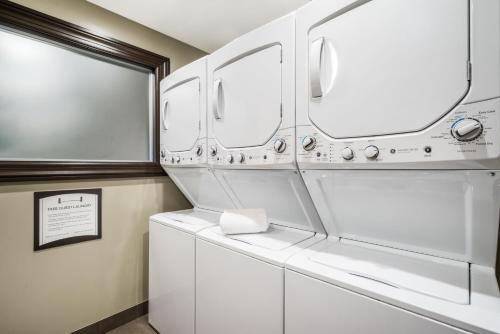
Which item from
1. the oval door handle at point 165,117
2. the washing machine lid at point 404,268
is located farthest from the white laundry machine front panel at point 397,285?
the oval door handle at point 165,117

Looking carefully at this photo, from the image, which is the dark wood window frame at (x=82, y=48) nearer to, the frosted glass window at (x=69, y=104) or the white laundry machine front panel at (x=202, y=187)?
the frosted glass window at (x=69, y=104)

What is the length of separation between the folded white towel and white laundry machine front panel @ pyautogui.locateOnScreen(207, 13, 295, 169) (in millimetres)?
370

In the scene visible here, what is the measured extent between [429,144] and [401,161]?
117 mm

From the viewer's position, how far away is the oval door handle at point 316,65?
1.23 m

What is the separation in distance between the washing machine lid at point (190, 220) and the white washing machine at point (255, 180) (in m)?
0.19

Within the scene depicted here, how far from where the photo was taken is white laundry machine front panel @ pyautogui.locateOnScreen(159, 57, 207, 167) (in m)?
2.08

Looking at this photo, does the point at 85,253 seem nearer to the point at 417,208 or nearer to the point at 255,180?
the point at 255,180

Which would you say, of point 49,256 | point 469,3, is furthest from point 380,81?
point 49,256

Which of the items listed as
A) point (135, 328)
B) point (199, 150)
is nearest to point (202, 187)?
point (199, 150)

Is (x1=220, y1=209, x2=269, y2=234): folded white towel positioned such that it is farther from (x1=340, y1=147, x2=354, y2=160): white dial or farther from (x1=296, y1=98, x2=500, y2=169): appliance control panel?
(x1=340, y1=147, x2=354, y2=160): white dial

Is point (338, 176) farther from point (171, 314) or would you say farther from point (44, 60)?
point (44, 60)

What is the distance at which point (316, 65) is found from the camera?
4.06 ft

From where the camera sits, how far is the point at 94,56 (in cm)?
244

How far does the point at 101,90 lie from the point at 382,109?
8.56 feet
